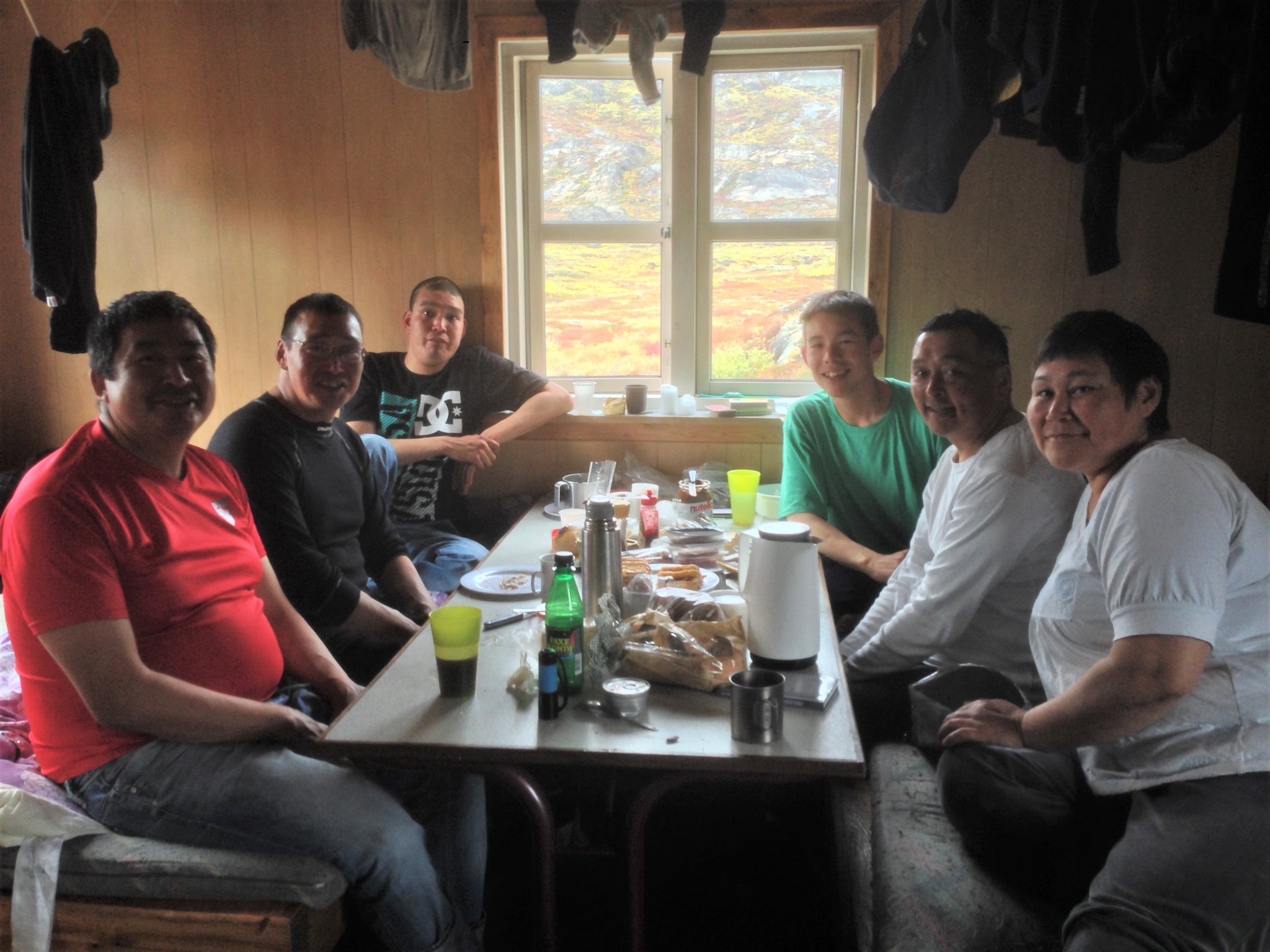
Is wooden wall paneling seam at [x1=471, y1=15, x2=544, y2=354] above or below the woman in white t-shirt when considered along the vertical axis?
above

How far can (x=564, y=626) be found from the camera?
131 centimetres

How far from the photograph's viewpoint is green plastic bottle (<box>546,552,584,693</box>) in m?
1.30

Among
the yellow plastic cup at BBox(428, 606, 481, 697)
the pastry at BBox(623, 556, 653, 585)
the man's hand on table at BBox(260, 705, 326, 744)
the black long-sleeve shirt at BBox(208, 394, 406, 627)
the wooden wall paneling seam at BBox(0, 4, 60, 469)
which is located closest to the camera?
the yellow plastic cup at BBox(428, 606, 481, 697)

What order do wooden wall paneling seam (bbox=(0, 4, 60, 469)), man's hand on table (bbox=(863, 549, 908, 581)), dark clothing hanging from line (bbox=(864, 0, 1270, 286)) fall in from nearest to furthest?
1. dark clothing hanging from line (bbox=(864, 0, 1270, 286))
2. man's hand on table (bbox=(863, 549, 908, 581))
3. wooden wall paneling seam (bbox=(0, 4, 60, 469))

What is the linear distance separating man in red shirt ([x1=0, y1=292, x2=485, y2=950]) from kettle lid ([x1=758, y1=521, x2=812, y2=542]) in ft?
2.34

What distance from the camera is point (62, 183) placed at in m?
2.64

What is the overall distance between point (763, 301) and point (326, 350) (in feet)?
6.12

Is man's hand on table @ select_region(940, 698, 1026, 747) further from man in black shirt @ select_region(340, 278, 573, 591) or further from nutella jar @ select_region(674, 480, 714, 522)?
man in black shirt @ select_region(340, 278, 573, 591)

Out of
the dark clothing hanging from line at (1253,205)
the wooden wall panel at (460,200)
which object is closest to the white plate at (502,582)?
the dark clothing hanging from line at (1253,205)

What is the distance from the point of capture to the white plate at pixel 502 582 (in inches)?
69.4

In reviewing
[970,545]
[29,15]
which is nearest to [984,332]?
[970,545]

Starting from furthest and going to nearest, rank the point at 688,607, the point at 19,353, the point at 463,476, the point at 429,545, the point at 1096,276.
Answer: the point at 19,353, the point at 463,476, the point at 1096,276, the point at 429,545, the point at 688,607

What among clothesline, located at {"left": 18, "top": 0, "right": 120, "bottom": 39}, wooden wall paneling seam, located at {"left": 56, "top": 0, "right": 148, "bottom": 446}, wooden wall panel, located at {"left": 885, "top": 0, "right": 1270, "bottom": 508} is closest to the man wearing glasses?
wooden wall paneling seam, located at {"left": 56, "top": 0, "right": 148, "bottom": 446}

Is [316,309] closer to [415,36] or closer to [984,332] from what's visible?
[415,36]
